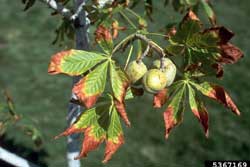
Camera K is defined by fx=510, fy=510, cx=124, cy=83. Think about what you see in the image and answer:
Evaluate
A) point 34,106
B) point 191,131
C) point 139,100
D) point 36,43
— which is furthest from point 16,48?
point 191,131

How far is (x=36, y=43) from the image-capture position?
18.8 feet

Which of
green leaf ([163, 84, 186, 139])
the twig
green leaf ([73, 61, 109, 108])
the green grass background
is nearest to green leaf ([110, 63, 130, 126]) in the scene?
green leaf ([73, 61, 109, 108])

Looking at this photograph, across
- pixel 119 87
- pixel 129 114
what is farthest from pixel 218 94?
pixel 129 114

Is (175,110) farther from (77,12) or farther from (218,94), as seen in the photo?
(77,12)

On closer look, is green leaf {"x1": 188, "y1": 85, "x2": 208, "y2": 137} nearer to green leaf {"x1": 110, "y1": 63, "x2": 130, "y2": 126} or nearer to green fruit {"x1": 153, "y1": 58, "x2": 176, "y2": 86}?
green fruit {"x1": 153, "y1": 58, "x2": 176, "y2": 86}

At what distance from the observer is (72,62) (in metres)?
1.41

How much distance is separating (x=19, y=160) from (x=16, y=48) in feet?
12.0

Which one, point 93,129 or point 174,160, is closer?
point 93,129

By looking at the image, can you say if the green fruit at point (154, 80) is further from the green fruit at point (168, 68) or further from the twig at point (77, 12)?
the twig at point (77, 12)

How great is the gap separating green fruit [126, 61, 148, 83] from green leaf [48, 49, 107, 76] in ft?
0.27

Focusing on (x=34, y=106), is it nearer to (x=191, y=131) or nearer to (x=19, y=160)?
(x=191, y=131)

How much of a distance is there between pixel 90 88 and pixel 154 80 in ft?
0.57

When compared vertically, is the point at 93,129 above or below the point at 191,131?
above

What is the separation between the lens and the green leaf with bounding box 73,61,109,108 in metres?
1.36
